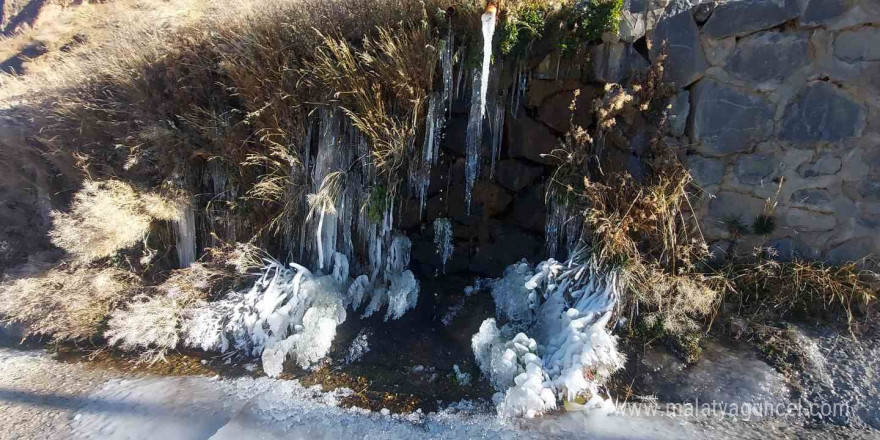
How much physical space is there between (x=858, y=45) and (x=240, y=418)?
465 cm

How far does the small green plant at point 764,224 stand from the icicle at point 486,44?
7.13ft

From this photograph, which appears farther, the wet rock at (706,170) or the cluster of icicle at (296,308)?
the cluster of icicle at (296,308)

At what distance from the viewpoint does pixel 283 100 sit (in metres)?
3.99

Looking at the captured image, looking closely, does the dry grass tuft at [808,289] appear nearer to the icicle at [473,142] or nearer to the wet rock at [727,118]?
the wet rock at [727,118]

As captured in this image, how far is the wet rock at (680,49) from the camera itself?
320 cm

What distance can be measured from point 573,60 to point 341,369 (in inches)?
117

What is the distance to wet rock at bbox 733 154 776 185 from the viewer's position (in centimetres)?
318

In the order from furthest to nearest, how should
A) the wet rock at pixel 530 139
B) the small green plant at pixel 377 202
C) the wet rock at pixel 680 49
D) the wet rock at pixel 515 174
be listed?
the small green plant at pixel 377 202, the wet rock at pixel 515 174, the wet rock at pixel 530 139, the wet rock at pixel 680 49

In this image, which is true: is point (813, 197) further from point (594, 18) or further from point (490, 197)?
point (490, 197)

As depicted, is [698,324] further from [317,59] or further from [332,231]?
[317,59]

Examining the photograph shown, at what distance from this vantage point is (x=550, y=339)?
3203 mm

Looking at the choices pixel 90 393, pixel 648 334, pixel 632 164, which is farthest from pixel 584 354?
pixel 90 393

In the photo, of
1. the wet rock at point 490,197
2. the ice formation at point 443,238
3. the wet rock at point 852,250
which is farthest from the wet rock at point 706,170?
the ice formation at point 443,238

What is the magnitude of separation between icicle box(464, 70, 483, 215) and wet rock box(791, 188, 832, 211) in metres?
2.28
